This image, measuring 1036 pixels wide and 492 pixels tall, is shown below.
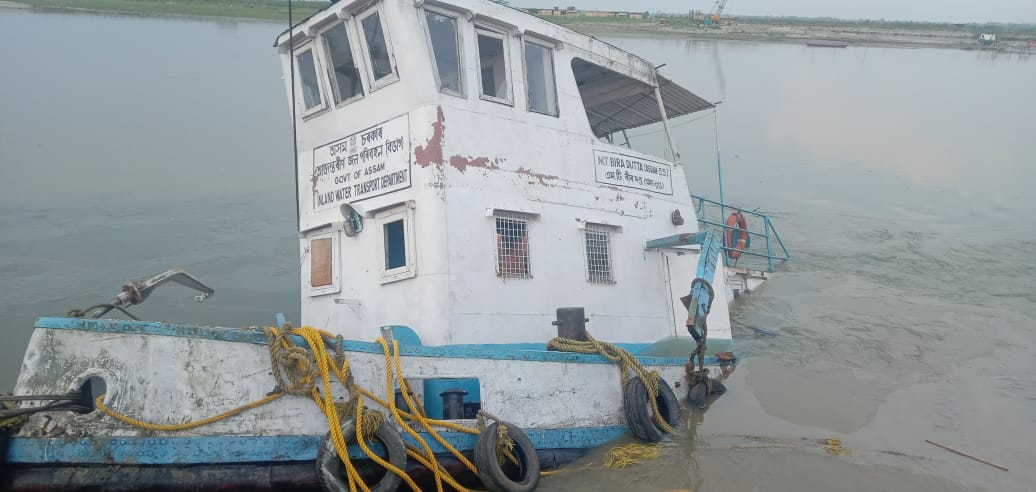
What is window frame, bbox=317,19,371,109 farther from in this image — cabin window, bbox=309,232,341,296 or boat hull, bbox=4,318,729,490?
boat hull, bbox=4,318,729,490

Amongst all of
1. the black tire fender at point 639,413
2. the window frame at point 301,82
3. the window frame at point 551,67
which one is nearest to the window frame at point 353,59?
the window frame at point 301,82

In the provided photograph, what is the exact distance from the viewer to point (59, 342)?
12.4 ft

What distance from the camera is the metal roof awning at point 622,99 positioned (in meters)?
7.95

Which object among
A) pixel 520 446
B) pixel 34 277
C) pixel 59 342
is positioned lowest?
pixel 520 446

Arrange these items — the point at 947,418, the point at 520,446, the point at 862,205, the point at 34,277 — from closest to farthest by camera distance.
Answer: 1. the point at 520,446
2. the point at 947,418
3. the point at 34,277
4. the point at 862,205

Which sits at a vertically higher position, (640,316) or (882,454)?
(640,316)

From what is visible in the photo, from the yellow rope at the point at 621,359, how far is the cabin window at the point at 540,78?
236 cm

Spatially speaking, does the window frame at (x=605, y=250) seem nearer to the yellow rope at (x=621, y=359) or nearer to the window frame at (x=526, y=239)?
the window frame at (x=526, y=239)

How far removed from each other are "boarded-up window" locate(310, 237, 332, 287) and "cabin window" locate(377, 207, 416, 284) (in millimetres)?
796

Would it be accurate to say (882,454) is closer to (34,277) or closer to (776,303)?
(776,303)

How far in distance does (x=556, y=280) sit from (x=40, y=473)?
13.3 ft

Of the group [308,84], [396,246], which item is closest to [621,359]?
[396,246]

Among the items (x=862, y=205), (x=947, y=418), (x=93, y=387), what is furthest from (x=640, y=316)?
(x=862, y=205)

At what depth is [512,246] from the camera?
5.92m
